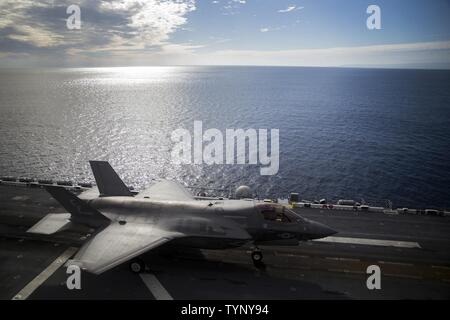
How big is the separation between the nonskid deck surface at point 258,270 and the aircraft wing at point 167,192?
6.50m

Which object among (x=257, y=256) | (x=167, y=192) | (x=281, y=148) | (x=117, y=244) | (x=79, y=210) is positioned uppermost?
(x=281, y=148)

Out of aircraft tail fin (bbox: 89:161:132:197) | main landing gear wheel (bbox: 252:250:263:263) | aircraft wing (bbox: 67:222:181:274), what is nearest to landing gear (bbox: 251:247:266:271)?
main landing gear wheel (bbox: 252:250:263:263)

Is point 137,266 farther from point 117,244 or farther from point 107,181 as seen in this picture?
point 107,181

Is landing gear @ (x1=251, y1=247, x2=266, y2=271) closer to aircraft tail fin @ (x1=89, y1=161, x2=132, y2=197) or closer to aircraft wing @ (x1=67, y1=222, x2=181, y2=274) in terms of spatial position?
aircraft wing @ (x1=67, y1=222, x2=181, y2=274)

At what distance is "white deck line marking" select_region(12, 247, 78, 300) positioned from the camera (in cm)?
2142

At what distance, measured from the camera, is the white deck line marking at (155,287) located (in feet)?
69.6

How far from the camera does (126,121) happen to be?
127000 millimetres

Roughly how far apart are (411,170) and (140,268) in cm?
6755

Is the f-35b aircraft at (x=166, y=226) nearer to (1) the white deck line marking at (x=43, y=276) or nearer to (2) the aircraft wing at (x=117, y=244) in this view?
(2) the aircraft wing at (x=117, y=244)

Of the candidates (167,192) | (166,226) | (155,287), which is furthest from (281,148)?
(155,287)

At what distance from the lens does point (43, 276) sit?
23.4 meters

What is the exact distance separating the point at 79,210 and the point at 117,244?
6139 mm
